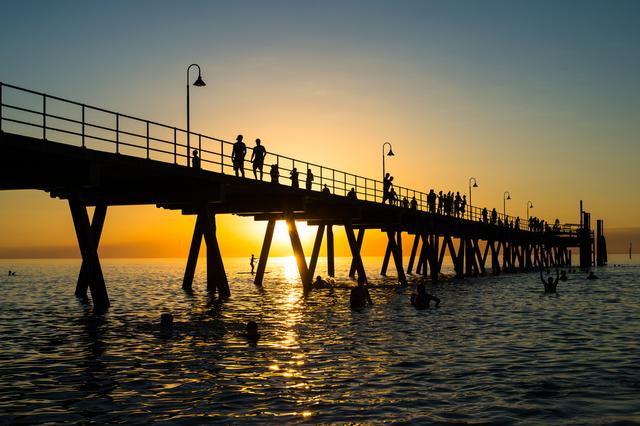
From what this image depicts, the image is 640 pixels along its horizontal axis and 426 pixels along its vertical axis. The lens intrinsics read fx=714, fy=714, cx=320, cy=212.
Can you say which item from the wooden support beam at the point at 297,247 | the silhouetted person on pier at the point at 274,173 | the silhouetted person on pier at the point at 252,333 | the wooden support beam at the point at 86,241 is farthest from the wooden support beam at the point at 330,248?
the silhouetted person on pier at the point at 252,333

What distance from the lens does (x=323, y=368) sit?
1595 centimetres

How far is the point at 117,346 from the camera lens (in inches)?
766

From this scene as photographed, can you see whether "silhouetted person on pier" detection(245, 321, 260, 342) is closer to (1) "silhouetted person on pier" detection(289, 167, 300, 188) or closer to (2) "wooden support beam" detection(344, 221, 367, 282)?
(1) "silhouetted person on pier" detection(289, 167, 300, 188)

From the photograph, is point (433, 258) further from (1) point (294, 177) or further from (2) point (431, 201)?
(1) point (294, 177)

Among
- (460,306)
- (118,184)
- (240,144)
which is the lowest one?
(460,306)

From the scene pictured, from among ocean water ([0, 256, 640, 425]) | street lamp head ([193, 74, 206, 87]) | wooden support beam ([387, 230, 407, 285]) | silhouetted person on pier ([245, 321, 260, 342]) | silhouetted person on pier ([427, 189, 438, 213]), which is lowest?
ocean water ([0, 256, 640, 425])

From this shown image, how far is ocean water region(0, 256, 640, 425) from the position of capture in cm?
1201

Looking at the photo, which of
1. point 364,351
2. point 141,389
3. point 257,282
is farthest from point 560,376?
point 257,282

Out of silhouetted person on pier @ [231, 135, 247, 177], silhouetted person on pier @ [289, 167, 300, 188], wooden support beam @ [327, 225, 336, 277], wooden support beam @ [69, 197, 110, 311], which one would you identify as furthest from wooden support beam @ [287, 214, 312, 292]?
wooden support beam @ [327, 225, 336, 277]

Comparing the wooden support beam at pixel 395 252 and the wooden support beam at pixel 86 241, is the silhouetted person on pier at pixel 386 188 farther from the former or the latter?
the wooden support beam at pixel 86 241

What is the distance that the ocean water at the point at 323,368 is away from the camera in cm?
1201

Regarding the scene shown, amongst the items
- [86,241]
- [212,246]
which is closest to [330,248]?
[212,246]

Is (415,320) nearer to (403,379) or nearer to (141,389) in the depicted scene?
(403,379)

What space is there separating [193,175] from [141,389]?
58.2 ft
